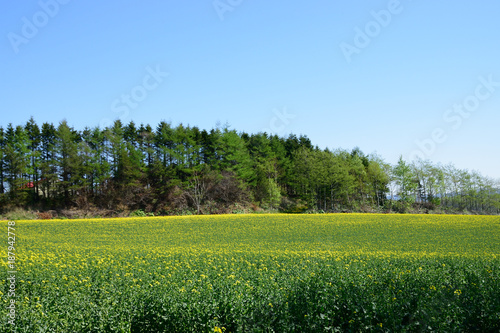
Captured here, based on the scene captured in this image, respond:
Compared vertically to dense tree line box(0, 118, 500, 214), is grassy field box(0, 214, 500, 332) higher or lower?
lower

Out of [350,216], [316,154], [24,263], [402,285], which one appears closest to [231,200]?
[316,154]

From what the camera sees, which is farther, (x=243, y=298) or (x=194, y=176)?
(x=194, y=176)

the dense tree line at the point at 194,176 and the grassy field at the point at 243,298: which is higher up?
the dense tree line at the point at 194,176

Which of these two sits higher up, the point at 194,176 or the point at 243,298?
the point at 194,176

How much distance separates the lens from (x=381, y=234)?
76.3ft

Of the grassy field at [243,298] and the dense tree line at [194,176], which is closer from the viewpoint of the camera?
the grassy field at [243,298]

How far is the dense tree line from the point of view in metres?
43.1

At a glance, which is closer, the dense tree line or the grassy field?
the grassy field

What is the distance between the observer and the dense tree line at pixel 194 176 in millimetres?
43062

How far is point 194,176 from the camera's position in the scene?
4584cm

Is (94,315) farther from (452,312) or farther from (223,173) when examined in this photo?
(223,173)

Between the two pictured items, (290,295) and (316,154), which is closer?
(290,295)

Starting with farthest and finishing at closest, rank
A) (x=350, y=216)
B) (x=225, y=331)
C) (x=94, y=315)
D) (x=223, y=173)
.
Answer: (x=223, y=173), (x=350, y=216), (x=94, y=315), (x=225, y=331)

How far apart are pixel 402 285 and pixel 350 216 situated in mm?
26513
